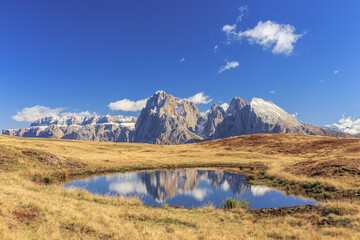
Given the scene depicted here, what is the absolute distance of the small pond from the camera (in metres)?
23.4

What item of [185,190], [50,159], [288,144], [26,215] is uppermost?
[288,144]

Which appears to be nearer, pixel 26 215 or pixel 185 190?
pixel 26 215

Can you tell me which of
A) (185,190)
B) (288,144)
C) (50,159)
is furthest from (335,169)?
(288,144)

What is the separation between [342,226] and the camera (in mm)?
13227

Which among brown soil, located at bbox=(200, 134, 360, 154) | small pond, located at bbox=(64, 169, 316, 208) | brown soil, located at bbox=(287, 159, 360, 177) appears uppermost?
brown soil, located at bbox=(200, 134, 360, 154)

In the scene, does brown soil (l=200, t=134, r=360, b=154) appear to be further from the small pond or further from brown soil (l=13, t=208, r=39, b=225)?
brown soil (l=13, t=208, r=39, b=225)

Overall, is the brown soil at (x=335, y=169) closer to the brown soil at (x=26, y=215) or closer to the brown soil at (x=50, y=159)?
the brown soil at (x=26, y=215)

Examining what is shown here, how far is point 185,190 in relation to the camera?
98.0 ft

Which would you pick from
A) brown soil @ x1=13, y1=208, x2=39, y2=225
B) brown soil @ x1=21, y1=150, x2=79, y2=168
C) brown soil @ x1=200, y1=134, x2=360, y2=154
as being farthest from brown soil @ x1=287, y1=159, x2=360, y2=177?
brown soil @ x1=21, y1=150, x2=79, y2=168

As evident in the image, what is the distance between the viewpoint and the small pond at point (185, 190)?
23406mm

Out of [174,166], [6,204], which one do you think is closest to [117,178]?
[174,166]

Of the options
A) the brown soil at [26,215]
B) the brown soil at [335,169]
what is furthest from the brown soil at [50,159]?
the brown soil at [335,169]

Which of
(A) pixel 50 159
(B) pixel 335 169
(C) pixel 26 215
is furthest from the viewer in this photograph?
(A) pixel 50 159

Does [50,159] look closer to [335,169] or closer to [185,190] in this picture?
[185,190]
